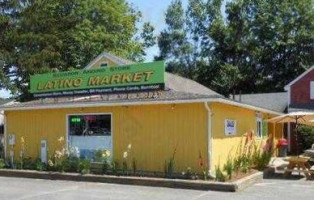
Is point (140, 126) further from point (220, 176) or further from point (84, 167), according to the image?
point (220, 176)

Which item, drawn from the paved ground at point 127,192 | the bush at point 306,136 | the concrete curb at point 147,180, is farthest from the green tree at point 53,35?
the paved ground at point 127,192

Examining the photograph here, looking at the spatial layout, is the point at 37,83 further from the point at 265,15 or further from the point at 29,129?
the point at 265,15

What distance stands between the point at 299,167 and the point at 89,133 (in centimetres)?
767

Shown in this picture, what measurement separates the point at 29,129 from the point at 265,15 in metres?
41.1

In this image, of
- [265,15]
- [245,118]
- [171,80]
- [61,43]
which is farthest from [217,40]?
[245,118]

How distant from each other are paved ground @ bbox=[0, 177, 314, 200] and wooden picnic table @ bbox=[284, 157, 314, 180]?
1.08m

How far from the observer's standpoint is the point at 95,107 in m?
18.8

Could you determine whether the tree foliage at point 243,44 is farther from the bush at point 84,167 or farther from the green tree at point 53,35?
the bush at point 84,167

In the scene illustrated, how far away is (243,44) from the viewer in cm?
5669

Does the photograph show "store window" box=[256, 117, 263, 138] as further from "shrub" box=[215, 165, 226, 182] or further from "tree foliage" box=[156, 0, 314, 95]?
"tree foliage" box=[156, 0, 314, 95]

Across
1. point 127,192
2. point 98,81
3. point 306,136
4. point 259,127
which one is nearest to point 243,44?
point 306,136

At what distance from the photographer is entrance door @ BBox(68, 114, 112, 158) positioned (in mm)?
18594

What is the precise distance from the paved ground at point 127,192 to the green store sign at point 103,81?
13.6 feet

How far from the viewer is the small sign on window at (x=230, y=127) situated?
59.4ft
